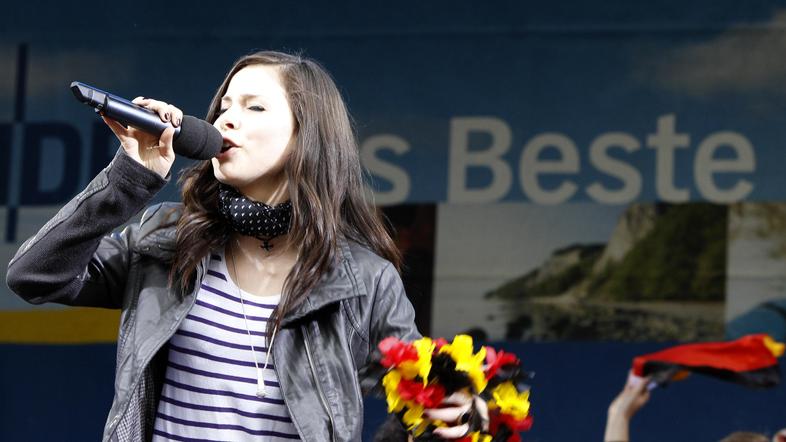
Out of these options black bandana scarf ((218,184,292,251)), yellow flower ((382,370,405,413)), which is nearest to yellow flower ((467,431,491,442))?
yellow flower ((382,370,405,413))

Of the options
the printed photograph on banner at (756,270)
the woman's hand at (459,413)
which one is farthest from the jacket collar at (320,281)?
the printed photograph on banner at (756,270)

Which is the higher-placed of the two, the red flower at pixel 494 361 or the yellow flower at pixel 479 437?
the red flower at pixel 494 361

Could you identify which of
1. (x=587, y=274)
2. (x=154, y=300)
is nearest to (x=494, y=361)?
(x=154, y=300)

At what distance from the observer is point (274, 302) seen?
6.97 feet

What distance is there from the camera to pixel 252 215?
2.14 metres

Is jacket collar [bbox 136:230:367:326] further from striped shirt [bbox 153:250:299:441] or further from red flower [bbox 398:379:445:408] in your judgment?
red flower [bbox 398:379:445:408]

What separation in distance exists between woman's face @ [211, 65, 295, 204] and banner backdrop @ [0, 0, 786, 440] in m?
1.86

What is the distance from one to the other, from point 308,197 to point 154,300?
1.01ft

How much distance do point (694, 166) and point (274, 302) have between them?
225cm

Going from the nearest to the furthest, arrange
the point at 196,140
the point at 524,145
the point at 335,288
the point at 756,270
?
the point at 196,140 → the point at 335,288 → the point at 756,270 → the point at 524,145

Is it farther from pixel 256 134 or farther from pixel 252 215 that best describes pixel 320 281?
pixel 256 134

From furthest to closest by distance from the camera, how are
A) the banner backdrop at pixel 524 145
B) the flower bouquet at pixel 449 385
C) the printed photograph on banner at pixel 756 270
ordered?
the banner backdrop at pixel 524 145 → the printed photograph on banner at pixel 756 270 → the flower bouquet at pixel 449 385

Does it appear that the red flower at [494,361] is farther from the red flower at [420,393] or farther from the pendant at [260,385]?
the pendant at [260,385]

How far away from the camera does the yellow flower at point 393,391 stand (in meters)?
1.88
